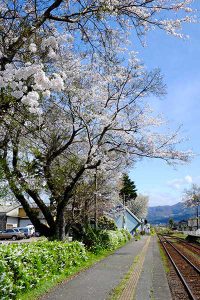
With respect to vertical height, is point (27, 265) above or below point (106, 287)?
above

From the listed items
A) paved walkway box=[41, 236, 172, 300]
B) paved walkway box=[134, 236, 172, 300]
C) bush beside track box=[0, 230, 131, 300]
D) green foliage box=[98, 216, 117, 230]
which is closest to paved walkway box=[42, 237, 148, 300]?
paved walkway box=[41, 236, 172, 300]

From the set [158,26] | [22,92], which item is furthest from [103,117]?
[22,92]

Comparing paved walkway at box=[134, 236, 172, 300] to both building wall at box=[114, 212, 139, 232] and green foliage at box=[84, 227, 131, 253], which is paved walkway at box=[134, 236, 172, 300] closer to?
green foliage at box=[84, 227, 131, 253]

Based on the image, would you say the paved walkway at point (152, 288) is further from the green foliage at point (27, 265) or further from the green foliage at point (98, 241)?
the green foliage at point (98, 241)

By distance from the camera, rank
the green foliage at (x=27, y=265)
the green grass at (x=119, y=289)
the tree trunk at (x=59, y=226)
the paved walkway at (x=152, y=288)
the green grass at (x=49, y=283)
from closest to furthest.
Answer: the green foliage at (x=27, y=265), the green grass at (x=49, y=283), the green grass at (x=119, y=289), the paved walkway at (x=152, y=288), the tree trunk at (x=59, y=226)

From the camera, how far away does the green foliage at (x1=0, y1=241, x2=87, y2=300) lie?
975cm

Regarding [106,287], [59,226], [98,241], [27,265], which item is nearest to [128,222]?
[98,241]

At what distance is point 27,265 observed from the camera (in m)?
11.6

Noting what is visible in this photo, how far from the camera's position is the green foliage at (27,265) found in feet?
32.0

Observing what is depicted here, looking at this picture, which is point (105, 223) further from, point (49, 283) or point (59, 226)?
point (49, 283)

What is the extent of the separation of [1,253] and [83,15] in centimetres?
587

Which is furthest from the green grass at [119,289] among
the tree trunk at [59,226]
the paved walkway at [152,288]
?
the tree trunk at [59,226]

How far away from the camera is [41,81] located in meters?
7.66

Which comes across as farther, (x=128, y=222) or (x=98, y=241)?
(x=128, y=222)
